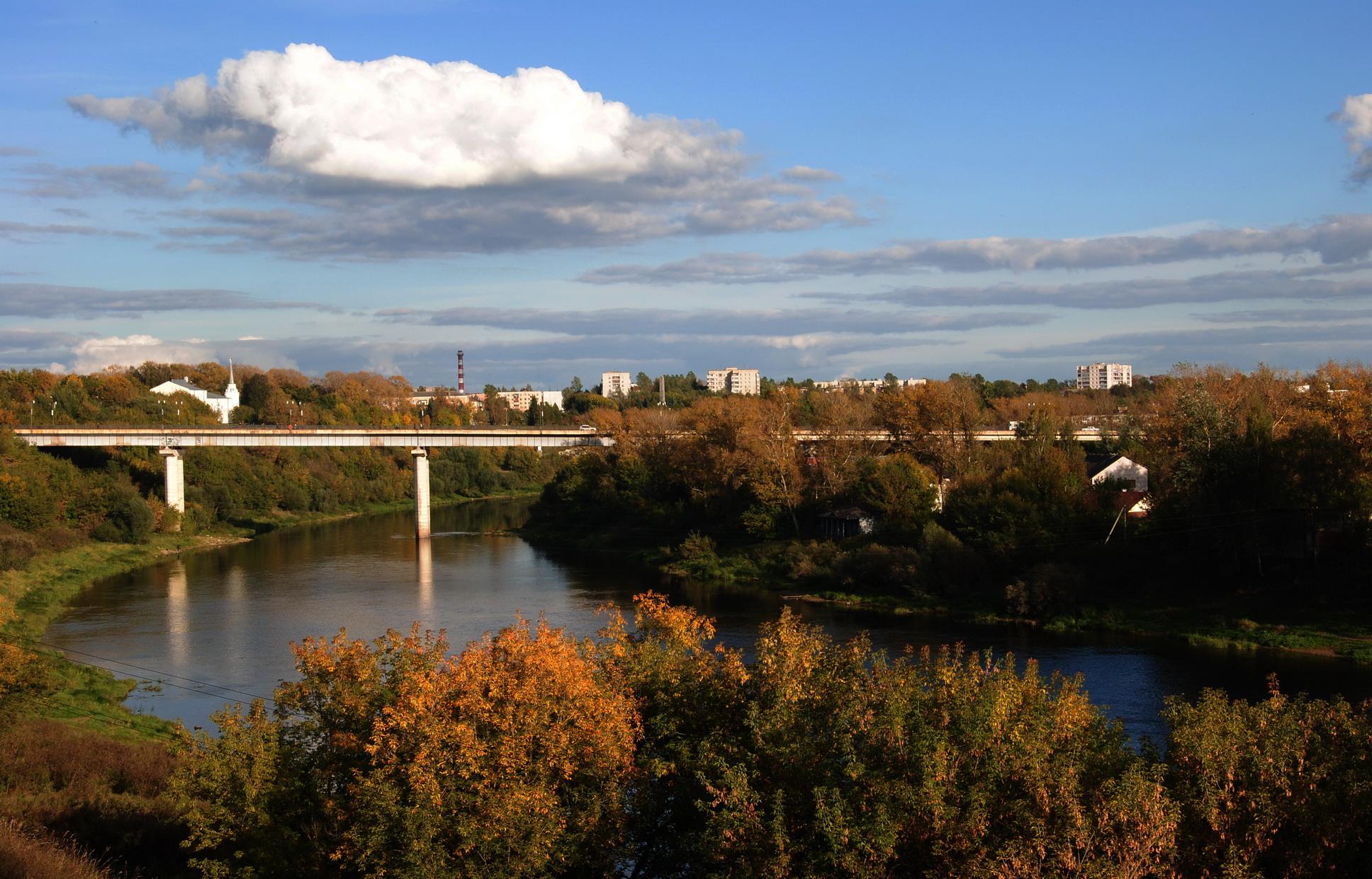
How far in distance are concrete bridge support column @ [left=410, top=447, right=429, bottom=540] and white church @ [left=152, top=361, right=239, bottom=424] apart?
30876 mm

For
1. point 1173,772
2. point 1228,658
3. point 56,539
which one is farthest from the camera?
point 56,539

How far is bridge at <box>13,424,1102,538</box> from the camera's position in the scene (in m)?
58.6

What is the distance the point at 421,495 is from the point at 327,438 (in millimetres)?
8659

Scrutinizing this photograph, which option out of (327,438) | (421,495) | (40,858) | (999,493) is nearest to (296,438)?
(327,438)

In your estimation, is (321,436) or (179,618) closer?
(179,618)

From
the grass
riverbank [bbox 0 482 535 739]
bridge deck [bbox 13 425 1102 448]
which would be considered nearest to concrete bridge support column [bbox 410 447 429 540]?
bridge deck [bbox 13 425 1102 448]

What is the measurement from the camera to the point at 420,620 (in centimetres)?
3388

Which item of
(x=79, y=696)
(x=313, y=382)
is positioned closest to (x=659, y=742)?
(x=79, y=696)

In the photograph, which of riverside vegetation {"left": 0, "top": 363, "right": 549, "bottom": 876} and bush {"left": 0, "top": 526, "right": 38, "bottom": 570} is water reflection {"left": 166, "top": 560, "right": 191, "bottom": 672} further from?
bush {"left": 0, "top": 526, "right": 38, "bottom": 570}

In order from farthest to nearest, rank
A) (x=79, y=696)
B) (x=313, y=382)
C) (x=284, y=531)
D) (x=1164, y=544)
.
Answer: (x=313, y=382)
(x=284, y=531)
(x=1164, y=544)
(x=79, y=696)

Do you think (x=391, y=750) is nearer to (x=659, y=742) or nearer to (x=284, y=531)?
(x=659, y=742)

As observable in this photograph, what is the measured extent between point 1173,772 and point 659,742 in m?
5.64

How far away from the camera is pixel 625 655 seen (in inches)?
578

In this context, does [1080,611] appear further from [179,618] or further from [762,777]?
[179,618]
